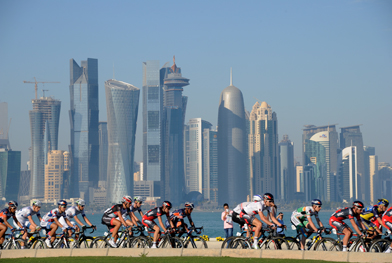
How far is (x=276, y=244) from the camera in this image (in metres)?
21.0

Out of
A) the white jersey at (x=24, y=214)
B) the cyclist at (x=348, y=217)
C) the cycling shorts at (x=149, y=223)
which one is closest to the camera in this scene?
the cyclist at (x=348, y=217)

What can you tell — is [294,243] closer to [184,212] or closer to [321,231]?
[321,231]

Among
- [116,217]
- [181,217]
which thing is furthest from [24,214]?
[181,217]

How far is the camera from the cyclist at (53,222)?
2442 centimetres

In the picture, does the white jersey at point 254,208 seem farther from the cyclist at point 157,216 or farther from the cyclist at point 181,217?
the cyclist at point 157,216

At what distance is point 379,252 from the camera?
64.3 feet

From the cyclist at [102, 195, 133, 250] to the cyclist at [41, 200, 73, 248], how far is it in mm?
1775

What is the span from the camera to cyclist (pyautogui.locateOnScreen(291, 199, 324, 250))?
21.4m

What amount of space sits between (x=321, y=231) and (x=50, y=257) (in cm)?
967

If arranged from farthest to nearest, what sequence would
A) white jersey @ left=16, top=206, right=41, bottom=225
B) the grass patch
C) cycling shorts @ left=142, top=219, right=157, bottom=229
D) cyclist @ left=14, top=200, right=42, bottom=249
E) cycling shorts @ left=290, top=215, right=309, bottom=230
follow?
1. white jersey @ left=16, top=206, right=41, bottom=225
2. cyclist @ left=14, top=200, right=42, bottom=249
3. cycling shorts @ left=142, top=219, right=157, bottom=229
4. cycling shorts @ left=290, top=215, right=309, bottom=230
5. the grass patch

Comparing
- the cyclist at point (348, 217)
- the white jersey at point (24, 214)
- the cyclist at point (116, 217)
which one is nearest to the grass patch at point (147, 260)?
the cyclist at point (348, 217)

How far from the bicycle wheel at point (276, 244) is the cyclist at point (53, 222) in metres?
8.17

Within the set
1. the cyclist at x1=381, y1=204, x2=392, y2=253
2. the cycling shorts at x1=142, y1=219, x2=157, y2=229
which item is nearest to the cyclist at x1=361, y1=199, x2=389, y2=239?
the cyclist at x1=381, y1=204, x2=392, y2=253

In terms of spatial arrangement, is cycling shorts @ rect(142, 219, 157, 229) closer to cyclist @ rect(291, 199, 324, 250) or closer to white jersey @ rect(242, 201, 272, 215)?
white jersey @ rect(242, 201, 272, 215)
